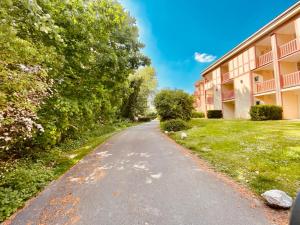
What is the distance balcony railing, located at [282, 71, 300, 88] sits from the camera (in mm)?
14430

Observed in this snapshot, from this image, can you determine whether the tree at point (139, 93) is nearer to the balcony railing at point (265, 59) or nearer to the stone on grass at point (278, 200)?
the balcony railing at point (265, 59)

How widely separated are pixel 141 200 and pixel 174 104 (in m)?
12.4

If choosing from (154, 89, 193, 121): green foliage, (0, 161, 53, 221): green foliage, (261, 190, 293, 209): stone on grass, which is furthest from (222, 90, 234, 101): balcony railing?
(0, 161, 53, 221): green foliage

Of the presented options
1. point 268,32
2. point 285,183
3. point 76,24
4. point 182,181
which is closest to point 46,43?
point 76,24

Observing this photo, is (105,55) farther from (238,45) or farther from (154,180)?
(238,45)

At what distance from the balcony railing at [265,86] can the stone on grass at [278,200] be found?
16.3 m

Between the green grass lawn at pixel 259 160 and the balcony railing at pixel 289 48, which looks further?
the balcony railing at pixel 289 48

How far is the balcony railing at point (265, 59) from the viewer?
17031mm

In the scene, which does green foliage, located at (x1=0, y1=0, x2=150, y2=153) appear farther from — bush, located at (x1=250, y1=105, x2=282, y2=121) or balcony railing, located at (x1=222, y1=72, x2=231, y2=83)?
balcony railing, located at (x1=222, y1=72, x2=231, y2=83)

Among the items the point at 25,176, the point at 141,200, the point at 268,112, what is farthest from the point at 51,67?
the point at 268,112

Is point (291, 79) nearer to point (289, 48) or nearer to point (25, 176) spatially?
point (289, 48)

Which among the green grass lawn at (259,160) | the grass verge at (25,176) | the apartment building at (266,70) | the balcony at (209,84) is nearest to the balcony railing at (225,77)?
the apartment building at (266,70)

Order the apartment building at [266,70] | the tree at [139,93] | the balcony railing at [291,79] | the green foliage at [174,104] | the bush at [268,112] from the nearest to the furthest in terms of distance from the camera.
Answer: the balcony railing at [291,79]
the apartment building at [266,70]
the bush at [268,112]
the green foliage at [174,104]
the tree at [139,93]

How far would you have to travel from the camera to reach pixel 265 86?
58.5 feet
